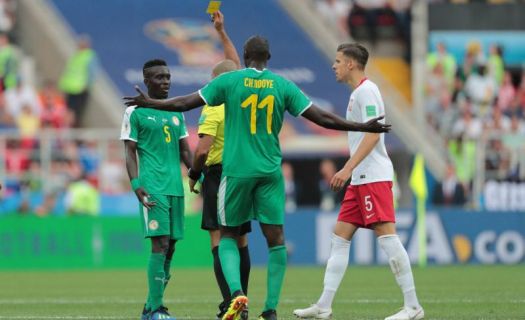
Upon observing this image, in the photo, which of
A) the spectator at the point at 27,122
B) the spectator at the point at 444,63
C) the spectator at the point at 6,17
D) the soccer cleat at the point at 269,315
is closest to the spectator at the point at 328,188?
the spectator at the point at 444,63

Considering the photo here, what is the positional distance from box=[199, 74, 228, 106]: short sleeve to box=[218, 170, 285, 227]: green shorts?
0.64 m

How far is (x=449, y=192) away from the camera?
1122 inches

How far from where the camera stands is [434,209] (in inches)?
1013

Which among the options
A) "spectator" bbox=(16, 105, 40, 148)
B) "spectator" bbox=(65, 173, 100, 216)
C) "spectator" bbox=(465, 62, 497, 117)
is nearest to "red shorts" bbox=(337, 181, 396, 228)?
"spectator" bbox=(65, 173, 100, 216)

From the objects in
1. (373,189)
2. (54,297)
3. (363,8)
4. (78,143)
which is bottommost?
(54,297)

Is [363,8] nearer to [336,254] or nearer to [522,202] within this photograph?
[522,202]

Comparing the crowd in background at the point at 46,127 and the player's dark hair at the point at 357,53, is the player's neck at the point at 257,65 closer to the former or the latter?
the player's dark hair at the point at 357,53

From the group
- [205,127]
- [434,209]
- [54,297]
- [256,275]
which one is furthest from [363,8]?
[205,127]

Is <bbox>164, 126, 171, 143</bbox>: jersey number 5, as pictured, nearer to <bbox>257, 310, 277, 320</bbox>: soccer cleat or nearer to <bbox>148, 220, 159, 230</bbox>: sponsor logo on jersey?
<bbox>148, 220, 159, 230</bbox>: sponsor logo on jersey

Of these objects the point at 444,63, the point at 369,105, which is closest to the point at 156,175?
the point at 369,105

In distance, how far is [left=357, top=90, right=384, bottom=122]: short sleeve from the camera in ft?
37.3

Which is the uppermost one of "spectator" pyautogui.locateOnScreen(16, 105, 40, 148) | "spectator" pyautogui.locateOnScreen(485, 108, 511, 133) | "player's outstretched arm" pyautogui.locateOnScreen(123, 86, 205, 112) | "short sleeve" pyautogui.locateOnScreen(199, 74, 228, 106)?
"spectator" pyautogui.locateOnScreen(485, 108, 511, 133)

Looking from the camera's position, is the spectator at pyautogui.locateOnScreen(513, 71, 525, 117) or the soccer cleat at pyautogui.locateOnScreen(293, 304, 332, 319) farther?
the spectator at pyautogui.locateOnScreen(513, 71, 525, 117)

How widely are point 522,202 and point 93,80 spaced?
9.83 meters
